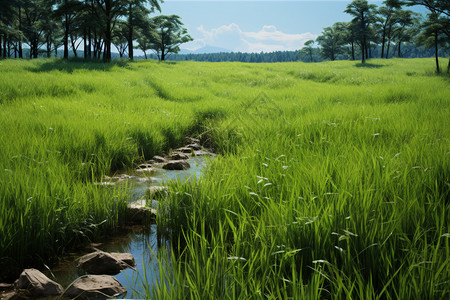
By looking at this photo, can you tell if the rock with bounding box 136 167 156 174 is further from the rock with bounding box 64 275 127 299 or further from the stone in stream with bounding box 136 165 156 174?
the rock with bounding box 64 275 127 299

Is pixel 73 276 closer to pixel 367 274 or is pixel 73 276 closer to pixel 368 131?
pixel 367 274

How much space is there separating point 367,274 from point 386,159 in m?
1.91

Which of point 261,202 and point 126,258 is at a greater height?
point 261,202

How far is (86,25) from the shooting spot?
79.7 ft

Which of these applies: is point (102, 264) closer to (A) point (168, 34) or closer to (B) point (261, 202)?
(B) point (261, 202)

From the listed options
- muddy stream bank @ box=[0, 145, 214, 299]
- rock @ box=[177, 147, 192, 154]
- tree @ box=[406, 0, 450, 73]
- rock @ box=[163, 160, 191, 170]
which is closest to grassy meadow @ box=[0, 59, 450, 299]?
muddy stream bank @ box=[0, 145, 214, 299]

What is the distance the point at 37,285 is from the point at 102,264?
46 centimetres

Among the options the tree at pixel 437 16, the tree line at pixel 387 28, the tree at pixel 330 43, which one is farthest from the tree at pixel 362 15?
the tree at pixel 330 43

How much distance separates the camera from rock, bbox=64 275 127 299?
7.01 ft

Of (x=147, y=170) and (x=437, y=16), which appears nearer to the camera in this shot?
(x=147, y=170)

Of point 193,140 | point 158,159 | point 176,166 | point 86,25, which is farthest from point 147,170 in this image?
point 86,25

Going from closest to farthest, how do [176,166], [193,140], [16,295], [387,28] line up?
1. [16,295]
2. [176,166]
3. [193,140]
4. [387,28]

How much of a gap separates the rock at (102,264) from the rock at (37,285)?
275 millimetres

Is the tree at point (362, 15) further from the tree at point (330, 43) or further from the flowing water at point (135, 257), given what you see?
the flowing water at point (135, 257)
